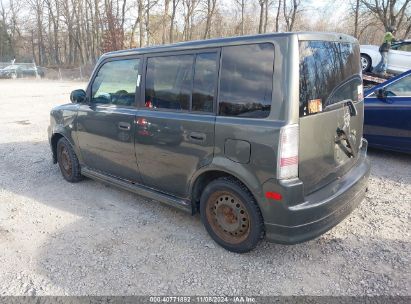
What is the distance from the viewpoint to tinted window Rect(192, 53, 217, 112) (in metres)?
2.95

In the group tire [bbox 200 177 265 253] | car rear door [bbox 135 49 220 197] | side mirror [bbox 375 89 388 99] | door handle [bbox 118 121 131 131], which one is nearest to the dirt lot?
tire [bbox 200 177 265 253]

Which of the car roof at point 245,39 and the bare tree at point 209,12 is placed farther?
the bare tree at point 209,12

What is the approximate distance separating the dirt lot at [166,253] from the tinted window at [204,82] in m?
1.36

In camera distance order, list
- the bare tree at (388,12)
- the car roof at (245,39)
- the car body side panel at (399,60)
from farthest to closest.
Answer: the bare tree at (388,12) → the car body side panel at (399,60) → the car roof at (245,39)

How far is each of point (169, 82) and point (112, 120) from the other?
0.97m

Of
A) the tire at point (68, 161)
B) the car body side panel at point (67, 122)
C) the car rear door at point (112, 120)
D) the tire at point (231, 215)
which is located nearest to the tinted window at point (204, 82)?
the tire at point (231, 215)

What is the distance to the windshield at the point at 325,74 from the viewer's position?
2592 millimetres

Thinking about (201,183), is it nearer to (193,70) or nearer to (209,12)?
(193,70)

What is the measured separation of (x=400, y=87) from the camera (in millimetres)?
5371

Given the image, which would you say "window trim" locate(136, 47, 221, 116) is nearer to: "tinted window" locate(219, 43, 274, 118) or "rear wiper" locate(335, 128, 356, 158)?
"tinted window" locate(219, 43, 274, 118)

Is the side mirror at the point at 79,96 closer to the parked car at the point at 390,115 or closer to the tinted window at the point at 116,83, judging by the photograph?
the tinted window at the point at 116,83

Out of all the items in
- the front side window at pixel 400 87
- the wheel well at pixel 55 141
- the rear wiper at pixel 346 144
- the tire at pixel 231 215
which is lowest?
the tire at pixel 231 215

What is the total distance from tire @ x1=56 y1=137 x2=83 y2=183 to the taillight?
11.0ft

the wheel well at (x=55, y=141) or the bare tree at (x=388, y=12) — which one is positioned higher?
the bare tree at (x=388, y=12)
